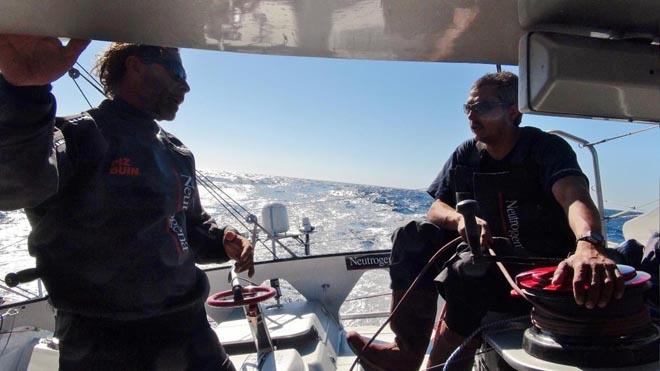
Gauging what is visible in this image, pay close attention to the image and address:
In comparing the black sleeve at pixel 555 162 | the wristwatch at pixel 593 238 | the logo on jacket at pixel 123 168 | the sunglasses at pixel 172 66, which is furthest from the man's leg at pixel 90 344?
the black sleeve at pixel 555 162

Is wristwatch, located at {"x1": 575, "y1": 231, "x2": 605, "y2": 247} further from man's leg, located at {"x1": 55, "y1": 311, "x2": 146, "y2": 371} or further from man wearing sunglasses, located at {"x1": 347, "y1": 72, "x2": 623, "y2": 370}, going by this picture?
man's leg, located at {"x1": 55, "y1": 311, "x2": 146, "y2": 371}

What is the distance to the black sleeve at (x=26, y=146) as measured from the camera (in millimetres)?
805

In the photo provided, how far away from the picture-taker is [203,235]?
1.77 metres

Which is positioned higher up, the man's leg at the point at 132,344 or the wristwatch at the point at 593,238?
the wristwatch at the point at 593,238

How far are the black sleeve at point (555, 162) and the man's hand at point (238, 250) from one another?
1027 millimetres

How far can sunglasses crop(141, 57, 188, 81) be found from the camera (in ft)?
4.89

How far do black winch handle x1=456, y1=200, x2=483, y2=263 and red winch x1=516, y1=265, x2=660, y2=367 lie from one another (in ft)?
0.71

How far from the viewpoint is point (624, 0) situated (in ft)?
1.72

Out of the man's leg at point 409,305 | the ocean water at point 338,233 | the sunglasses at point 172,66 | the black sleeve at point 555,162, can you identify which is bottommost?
the ocean water at point 338,233

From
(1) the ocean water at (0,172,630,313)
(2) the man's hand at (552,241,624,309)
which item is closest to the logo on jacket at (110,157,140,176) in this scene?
(2) the man's hand at (552,241,624,309)

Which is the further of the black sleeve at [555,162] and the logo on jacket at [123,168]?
the black sleeve at [555,162]

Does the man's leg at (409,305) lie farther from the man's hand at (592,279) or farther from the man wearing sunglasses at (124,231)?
the man's hand at (592,279)

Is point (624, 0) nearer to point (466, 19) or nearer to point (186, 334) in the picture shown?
point (466, 19)

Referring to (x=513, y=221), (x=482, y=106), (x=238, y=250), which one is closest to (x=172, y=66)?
(x=238, y=250)
